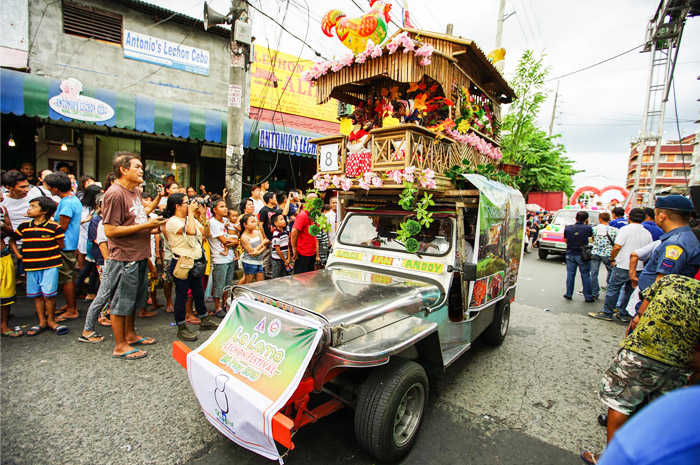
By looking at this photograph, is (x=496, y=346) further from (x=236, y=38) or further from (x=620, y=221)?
(x=236, y=38)

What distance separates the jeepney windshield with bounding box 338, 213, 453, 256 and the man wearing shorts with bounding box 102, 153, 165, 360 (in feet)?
7.23

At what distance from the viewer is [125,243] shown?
11.8 feet

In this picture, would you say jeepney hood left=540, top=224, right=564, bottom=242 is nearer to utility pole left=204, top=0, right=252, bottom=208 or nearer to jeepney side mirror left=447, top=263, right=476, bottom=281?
jeepney side mirror left=447, top=263, right=476, bottom=281

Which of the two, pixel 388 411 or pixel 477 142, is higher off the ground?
pixel 477 142

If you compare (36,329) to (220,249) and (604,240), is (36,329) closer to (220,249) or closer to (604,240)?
(220,249)

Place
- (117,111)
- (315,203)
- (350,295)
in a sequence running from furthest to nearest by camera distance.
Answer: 1. (117,111)
2. (315,203)
3. (350,295)

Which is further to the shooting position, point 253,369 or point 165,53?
point 165,53

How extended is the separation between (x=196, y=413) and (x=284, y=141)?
8.87 meters

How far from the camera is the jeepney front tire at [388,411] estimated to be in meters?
2.21

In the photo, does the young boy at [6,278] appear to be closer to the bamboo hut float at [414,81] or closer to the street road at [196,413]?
the street road at [196,413]

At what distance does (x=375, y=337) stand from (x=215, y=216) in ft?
11.6

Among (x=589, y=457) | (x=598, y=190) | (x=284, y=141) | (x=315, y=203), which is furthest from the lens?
(x=598, y=190)

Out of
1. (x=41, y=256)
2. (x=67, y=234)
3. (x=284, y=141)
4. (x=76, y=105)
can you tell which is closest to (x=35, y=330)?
(x=41, y=256)

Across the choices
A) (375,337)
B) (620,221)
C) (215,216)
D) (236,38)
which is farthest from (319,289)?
(620,221)
